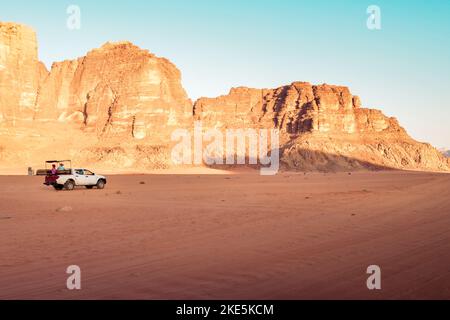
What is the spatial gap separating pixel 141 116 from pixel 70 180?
253 ft

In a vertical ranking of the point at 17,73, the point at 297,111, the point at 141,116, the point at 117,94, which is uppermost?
the point at 17,73

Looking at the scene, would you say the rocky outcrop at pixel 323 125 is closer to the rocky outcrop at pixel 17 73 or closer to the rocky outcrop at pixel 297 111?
the rocky outcrop at pixel 297 111

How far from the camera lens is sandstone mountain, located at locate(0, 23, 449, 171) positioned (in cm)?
9769

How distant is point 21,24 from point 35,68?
10.8 m

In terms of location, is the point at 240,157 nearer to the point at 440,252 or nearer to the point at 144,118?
the point at 144,118

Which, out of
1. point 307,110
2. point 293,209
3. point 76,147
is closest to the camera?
point 293,209

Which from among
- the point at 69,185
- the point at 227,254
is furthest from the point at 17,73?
the point at 227,254

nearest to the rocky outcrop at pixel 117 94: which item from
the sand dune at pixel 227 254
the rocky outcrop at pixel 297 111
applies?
the rocky outcrop at pixel 297 111

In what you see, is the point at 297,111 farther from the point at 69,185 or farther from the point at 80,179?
the point at 69,185

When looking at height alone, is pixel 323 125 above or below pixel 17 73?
below

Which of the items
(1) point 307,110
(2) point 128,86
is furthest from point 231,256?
(1) point 307,110

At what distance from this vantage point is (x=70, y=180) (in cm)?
2947

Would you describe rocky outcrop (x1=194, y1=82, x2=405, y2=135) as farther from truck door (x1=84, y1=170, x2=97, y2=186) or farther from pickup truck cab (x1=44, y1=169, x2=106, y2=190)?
pickup truck cab (x1=44, y1=169, x2=106, y2=190)
